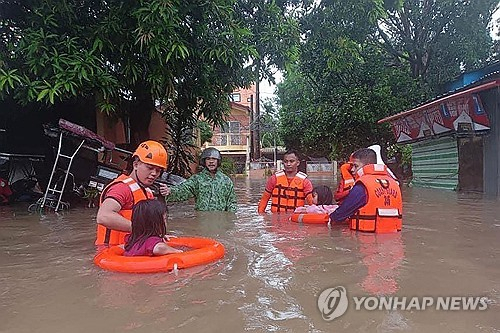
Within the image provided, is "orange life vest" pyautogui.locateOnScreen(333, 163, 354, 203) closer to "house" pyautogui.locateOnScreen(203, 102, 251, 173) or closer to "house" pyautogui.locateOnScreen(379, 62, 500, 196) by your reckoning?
"house" pyautogui.locateOnScreen(379, 62, 500, 196)

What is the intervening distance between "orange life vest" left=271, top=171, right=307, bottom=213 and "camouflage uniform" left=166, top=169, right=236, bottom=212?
84cm

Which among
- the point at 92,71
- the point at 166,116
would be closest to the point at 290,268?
the point at 92,71

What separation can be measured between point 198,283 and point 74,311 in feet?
3.07

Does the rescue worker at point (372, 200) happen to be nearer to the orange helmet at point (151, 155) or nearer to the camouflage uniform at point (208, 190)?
the camouflage uniform at point (208, 190)

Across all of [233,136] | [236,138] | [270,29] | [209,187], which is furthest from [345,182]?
[236,138]

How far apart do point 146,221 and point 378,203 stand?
280cm

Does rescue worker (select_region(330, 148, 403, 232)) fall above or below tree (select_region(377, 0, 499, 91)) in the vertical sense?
below

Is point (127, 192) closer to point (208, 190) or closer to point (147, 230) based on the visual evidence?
point (147, 230)

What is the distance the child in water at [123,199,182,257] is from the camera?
4027 mm

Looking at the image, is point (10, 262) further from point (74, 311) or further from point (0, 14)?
point (0, 14)

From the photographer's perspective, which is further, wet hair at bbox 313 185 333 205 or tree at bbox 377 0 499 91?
tree at bbox 377 0 499 91

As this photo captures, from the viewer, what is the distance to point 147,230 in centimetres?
415

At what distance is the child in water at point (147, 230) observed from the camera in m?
4.03

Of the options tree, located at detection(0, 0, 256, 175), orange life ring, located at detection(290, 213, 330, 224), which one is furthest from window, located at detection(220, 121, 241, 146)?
orange life ring, located at detection(290, 213, 330, 224)
